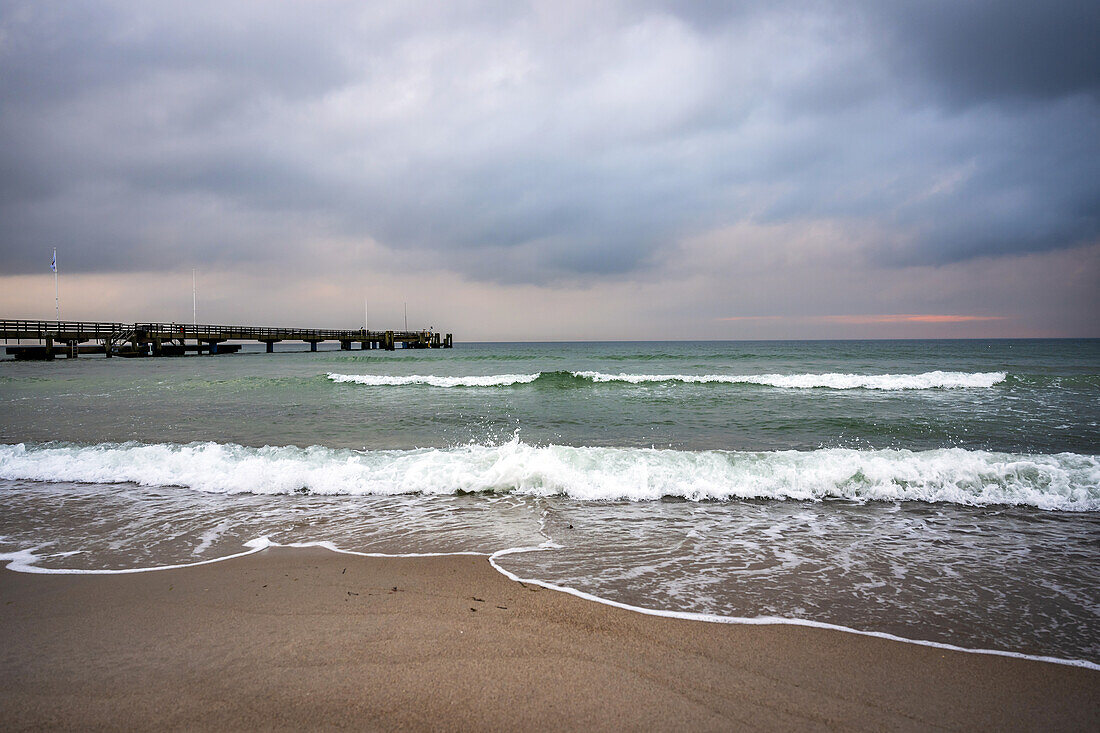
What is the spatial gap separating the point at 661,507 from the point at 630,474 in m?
0.85

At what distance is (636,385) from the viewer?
21.4 m

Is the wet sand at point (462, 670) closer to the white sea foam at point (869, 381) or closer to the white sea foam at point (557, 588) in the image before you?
the white sea foam at point (557, 588)

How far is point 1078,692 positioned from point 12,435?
15.4 metres

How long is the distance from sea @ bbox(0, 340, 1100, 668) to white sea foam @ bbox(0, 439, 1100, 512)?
0.03m

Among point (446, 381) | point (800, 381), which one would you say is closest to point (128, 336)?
point (446, 381)

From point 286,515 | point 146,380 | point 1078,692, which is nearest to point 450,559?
point 286,515

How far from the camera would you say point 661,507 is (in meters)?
5.94

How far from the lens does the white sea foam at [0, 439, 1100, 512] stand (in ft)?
20.6

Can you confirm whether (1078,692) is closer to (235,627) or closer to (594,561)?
(594,561)

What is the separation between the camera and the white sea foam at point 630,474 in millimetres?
6293

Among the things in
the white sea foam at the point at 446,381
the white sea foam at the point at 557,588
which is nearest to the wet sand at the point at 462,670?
the white sea foam at the point at 557,588

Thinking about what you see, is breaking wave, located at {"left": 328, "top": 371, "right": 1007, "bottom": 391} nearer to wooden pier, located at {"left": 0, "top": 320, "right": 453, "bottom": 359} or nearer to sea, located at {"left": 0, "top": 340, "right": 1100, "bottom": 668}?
sea, located at {"left": 0, "top": 340, "right": 1100, "bottom": 668}

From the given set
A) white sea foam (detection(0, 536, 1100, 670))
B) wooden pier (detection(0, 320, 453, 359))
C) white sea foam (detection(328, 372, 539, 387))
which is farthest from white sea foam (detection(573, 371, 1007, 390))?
wooden pier (detection(0, 320, 453, 359))

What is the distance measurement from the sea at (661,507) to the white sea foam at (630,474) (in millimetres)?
28
